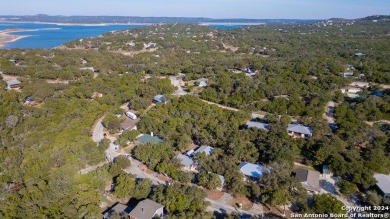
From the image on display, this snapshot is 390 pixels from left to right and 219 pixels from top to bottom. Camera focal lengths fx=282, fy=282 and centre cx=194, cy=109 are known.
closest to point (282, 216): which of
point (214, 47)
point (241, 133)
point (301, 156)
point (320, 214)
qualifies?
point (320, 214)

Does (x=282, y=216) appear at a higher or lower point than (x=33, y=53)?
lower

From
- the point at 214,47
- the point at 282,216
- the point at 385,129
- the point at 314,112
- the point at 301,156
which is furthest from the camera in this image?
the point at 214,47

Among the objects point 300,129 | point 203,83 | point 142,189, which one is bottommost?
point 142,189

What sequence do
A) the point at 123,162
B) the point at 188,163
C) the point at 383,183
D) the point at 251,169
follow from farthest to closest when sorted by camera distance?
the point at 188,163 < the point at 123,162 < the point at 251,169 < the point at 383,183

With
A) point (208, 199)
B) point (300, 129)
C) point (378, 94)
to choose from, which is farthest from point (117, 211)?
point (378, 94)

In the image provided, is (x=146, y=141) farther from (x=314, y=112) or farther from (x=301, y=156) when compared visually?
(x=314, y=112)

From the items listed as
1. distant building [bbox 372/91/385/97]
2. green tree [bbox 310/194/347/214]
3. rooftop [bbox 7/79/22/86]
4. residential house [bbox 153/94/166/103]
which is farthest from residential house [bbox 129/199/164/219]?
distant building [bbox 372/91/385/97]

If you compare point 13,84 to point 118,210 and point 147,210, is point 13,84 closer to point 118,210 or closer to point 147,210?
point 118,210
